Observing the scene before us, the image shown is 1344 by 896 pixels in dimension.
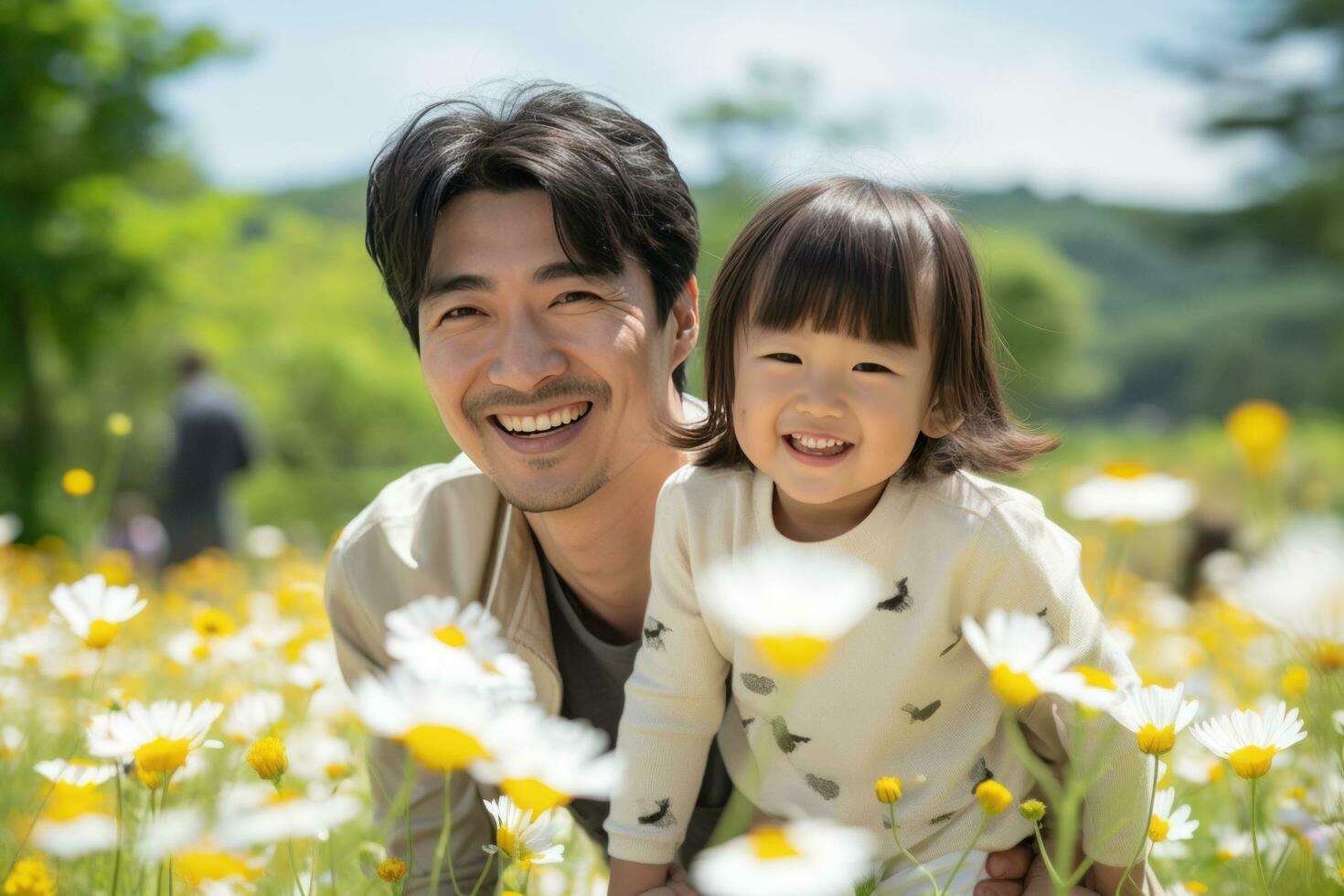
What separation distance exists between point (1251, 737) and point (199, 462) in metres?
7.02

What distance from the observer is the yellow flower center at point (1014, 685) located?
35.1 inches

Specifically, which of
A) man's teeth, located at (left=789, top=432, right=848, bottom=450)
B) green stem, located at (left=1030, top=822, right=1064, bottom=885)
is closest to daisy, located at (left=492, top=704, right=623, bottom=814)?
green stem, located at (left=1030, top=822, right=1064, bottom=885)

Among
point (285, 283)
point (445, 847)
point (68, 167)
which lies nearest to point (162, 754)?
point (445, 847)

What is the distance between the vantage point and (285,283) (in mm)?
32094

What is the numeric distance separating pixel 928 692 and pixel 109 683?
1846 millimetres

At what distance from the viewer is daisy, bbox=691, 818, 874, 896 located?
76 cm

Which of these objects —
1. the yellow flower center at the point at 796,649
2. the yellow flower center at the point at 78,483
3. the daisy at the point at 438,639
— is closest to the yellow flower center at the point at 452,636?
the daisy at the point at 438,639

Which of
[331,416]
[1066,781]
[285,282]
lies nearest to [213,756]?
[1066,781]

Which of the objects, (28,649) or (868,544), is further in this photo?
(28,649)

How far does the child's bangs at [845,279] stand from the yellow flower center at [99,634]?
2.53ft

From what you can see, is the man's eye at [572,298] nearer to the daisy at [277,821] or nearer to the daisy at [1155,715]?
the daisy at [277,821]

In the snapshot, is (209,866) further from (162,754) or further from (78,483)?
(78,483)

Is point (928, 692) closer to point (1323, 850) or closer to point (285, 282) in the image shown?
point (1323, 850)

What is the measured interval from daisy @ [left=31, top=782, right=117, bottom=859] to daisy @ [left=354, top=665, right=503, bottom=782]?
36 centimetres
